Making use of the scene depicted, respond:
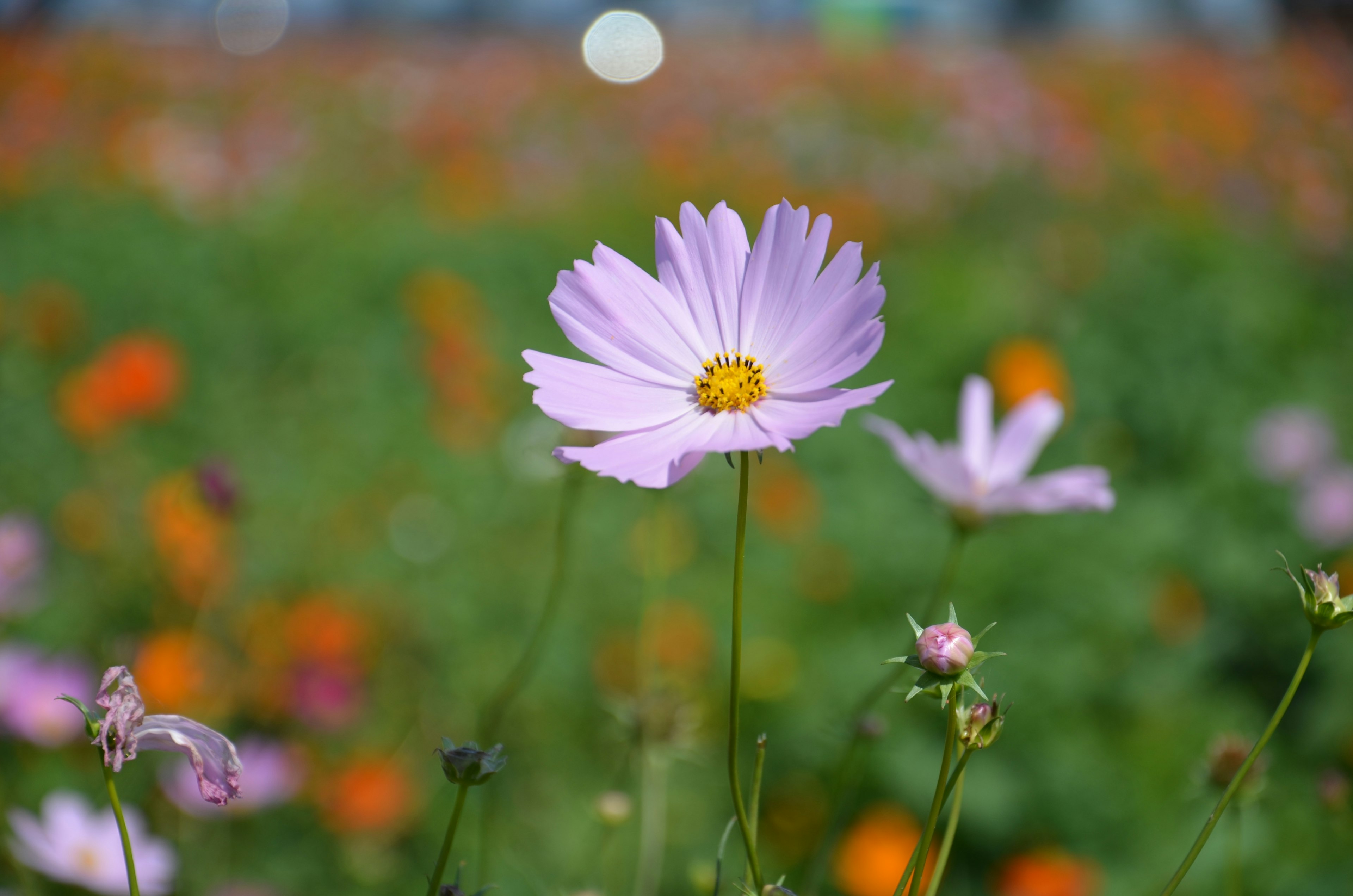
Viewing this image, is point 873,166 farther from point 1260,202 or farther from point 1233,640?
point 1233,640

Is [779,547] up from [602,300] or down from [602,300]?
up

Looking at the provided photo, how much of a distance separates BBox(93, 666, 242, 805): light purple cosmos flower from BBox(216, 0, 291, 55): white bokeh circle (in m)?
5.49

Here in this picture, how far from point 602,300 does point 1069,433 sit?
74.9 inches

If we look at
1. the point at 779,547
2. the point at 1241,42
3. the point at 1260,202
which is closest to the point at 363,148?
the point at 779,547

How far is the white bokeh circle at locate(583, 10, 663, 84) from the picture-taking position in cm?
455

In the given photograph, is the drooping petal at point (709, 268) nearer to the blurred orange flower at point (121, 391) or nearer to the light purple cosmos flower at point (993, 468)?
the light purple cosmos flower at point (993, 468)

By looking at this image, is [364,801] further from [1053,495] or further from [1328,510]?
[1328,510]

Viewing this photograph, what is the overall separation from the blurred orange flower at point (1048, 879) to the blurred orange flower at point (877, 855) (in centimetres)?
9

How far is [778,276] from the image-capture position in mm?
479

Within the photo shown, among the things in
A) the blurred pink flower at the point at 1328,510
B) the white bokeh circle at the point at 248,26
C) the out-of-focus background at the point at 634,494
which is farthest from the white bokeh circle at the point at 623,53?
the blurred pink flower at the point at 1328,510

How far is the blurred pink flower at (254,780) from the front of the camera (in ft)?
→ 3.21

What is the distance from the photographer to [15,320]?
7.12 feet

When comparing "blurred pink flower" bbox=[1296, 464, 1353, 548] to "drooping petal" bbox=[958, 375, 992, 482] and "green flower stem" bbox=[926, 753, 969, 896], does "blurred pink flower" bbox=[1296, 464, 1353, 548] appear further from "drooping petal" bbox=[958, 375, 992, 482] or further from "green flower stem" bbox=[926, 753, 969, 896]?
"green flower stem" bbox=[926, 753, 969, 896]

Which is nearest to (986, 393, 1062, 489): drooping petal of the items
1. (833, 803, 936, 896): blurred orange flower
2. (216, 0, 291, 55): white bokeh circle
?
(833, 803, 936, 896): blurred orange flower
